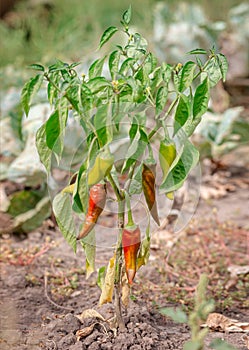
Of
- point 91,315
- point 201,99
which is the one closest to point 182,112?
point 201,99

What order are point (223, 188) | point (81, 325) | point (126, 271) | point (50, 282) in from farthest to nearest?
point (223, 188) → point (50, 282) → point (81, 325) → point (126, 271)

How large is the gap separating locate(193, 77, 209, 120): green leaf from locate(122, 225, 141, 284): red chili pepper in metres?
0.33

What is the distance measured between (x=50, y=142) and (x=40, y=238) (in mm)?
1225

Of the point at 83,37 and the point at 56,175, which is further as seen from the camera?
the point at 83,37

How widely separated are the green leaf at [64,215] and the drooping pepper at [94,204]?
27 mm

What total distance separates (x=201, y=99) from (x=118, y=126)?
21 centimetres

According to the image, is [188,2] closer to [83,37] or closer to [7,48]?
[83,37]

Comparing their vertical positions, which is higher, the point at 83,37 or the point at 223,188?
the point at 83,37

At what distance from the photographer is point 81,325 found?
175 cm

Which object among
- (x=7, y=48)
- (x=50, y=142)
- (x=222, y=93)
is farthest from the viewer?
(x=7, y=48)

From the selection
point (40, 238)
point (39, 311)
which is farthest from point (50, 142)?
point (40, 238)

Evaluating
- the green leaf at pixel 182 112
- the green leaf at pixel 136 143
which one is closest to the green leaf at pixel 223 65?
the green leaf at pixel 182 112

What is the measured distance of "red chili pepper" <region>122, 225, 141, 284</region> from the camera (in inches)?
63.1

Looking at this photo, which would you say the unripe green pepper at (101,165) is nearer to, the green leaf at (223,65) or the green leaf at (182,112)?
the green leaf at (182,112)
